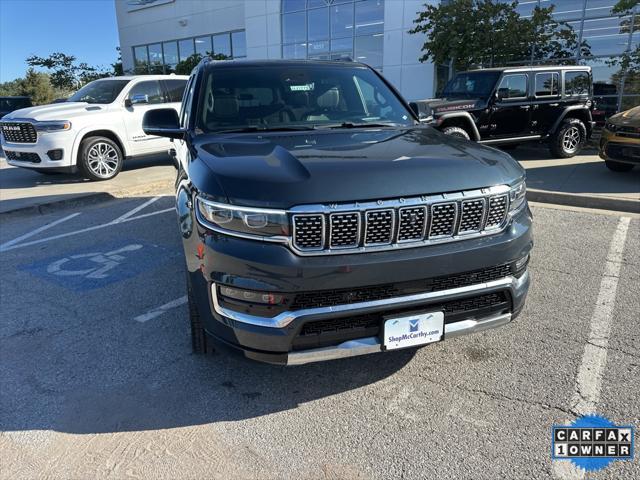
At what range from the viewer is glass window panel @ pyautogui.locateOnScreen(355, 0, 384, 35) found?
1792cm

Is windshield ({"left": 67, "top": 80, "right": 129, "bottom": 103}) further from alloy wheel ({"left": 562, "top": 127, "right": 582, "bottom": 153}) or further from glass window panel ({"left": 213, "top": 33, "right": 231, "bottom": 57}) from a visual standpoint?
glass window panel ({"left": 213, "top": 33, "right": 231, "bottom": 57})

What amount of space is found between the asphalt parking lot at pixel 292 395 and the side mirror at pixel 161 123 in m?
1.39

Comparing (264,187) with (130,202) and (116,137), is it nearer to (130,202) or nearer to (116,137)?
(130,202)

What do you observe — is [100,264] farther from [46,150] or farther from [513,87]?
[513,87]

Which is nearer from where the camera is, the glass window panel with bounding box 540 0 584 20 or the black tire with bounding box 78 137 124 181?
the black tire with bounding box 78 137 124 181

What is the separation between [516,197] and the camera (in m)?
2.74

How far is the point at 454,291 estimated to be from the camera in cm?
248

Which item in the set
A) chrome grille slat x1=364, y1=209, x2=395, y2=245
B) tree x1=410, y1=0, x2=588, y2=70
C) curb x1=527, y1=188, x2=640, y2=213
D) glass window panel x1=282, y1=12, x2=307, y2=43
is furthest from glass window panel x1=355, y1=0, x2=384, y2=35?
chrome grille slat x1=364, y1=209, x2=395, y2=245

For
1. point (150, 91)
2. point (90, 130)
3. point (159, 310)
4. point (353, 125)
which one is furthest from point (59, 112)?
point (353, 125)

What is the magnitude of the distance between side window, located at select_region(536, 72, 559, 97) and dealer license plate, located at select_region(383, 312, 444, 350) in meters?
9.64

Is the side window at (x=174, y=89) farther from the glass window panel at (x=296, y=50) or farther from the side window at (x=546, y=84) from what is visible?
the glass window panel at (x=296, y=50)

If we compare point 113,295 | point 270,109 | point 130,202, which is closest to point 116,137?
point 130,202

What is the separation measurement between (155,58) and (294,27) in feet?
42.5

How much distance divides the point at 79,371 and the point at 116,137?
7427 millimetres
